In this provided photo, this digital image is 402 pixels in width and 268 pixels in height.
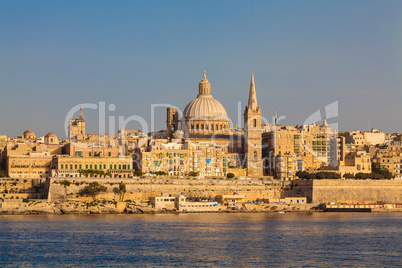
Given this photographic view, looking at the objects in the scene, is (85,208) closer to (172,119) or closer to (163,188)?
(163,188)

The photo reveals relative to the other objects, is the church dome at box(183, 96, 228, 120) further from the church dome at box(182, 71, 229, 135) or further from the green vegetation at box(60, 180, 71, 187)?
the green vegetation at box(60, 180, 71, 187)

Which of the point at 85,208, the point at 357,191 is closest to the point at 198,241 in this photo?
the point at 85,208

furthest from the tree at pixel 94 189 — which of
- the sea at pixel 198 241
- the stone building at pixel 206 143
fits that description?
the stone building at pixel 206 143

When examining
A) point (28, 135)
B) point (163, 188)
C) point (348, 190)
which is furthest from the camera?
point (28, 135)

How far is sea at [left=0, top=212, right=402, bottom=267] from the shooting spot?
105 feet

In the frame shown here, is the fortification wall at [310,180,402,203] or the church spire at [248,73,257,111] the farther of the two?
the church spire at [248,73,257,111]

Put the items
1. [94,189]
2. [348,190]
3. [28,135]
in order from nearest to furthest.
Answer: [94,189] → [348,190] → [28,135]

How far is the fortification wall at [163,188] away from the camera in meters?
59.7

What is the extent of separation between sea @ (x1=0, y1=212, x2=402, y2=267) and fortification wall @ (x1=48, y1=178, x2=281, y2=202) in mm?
6393

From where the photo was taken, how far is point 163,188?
6350cm

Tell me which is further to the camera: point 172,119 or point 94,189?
point 172,119

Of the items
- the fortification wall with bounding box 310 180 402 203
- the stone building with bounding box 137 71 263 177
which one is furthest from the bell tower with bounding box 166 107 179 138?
the fortification wall with bounding box 310 180 402 203

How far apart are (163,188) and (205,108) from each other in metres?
18.4

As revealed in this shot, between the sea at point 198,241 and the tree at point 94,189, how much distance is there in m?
6.32
